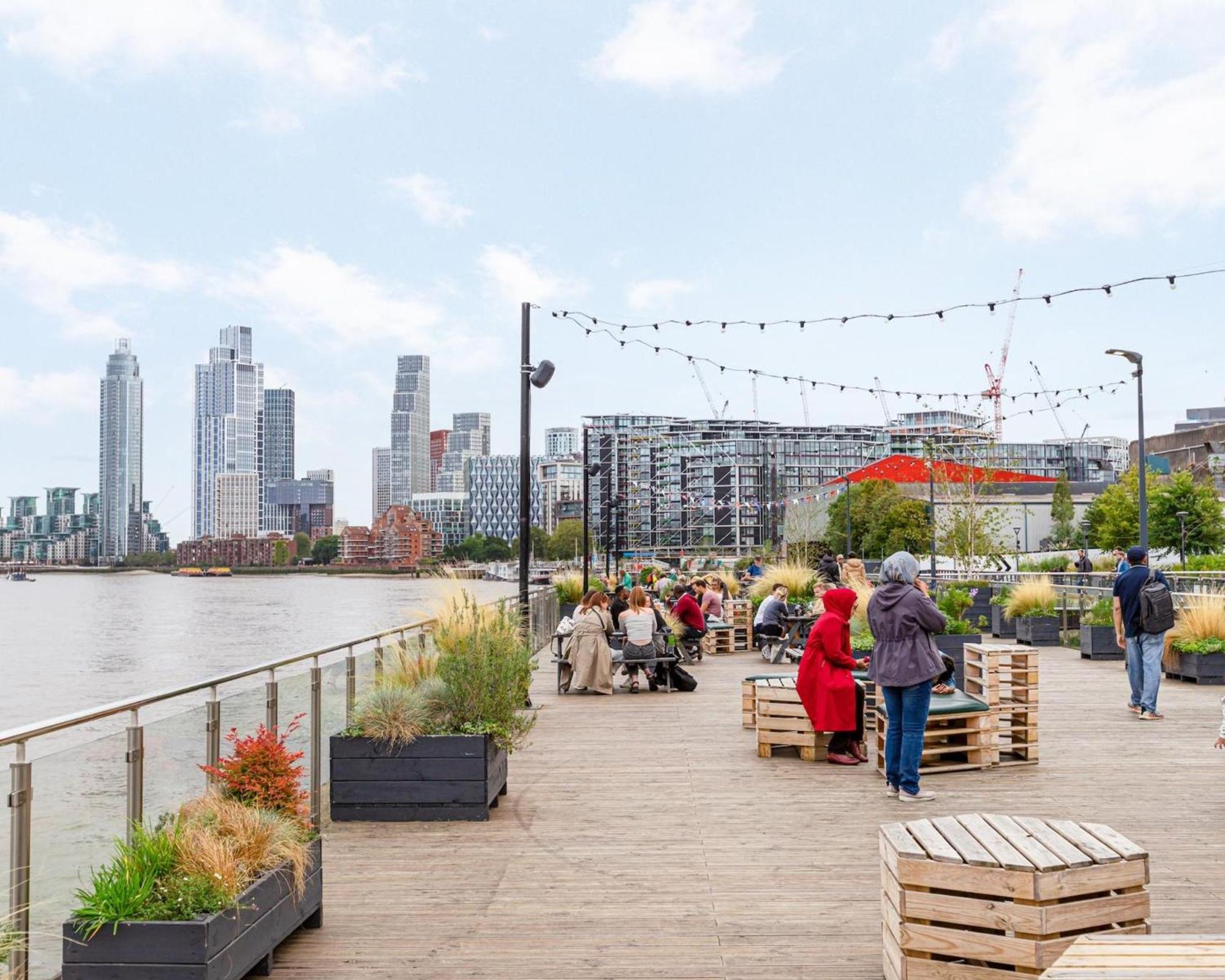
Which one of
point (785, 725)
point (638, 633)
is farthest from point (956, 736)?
point (638, 633)

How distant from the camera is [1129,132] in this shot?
17.4m

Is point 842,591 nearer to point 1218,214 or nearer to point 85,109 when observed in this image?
point 1218,214

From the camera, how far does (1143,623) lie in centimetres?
1136

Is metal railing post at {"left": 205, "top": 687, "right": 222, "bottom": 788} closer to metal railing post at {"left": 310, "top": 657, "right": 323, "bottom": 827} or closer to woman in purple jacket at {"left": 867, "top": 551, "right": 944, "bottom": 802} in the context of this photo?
metal railing post at {"left": 310, "top": 657, "right": 323, "bottom": 827}

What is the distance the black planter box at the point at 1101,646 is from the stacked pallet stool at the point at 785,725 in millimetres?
10377

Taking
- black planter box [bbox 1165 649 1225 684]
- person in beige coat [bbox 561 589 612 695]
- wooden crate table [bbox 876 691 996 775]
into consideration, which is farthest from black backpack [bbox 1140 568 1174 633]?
person in beige coat [bbox 561 589 612 695]

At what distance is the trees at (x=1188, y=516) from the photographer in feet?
162

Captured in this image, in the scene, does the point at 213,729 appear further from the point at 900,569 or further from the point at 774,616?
the point at 774,616

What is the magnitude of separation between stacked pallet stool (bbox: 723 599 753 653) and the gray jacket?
1331 centimetres

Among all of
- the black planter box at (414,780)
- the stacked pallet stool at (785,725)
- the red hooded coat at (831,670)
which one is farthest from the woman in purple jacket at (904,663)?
the black planter box at (414,780)

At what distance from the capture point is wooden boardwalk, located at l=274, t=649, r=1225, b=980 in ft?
15.8

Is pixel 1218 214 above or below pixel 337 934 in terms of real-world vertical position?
above

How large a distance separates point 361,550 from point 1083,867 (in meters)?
188

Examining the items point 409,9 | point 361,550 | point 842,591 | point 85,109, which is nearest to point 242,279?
point 361,550
